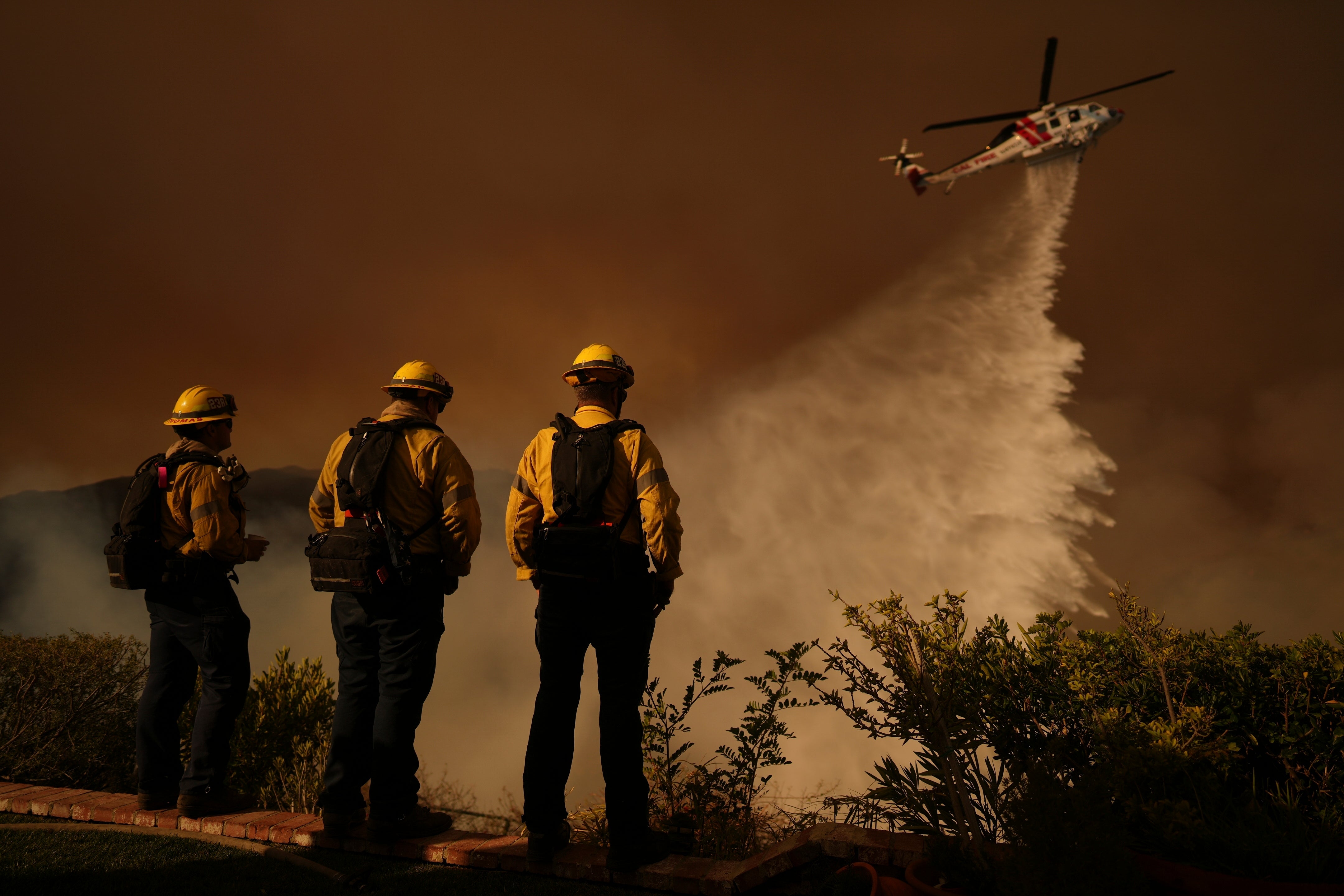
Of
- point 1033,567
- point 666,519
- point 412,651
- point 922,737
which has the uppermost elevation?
point 1033,567

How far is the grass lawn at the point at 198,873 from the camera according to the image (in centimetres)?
285

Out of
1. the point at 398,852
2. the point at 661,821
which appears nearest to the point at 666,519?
the point at 661,821

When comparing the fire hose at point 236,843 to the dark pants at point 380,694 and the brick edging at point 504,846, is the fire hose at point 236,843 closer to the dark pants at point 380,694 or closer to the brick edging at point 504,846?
the brick edging at point 504,846

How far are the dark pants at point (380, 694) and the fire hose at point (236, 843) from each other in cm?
27

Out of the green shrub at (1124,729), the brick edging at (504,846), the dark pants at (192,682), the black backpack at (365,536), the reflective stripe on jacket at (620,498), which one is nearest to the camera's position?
the green shrub at (1124,729)

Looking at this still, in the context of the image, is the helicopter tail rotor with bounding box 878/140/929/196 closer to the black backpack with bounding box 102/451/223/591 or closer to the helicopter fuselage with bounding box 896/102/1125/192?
the helicopter fuselage with bounding box 896/102/1125/192

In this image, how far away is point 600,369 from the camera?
3.53m

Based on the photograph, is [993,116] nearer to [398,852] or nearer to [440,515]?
[440,515]

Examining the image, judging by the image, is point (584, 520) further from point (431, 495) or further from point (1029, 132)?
point (1029, 132)

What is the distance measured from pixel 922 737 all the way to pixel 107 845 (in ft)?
12.0

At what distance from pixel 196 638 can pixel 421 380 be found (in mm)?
1807

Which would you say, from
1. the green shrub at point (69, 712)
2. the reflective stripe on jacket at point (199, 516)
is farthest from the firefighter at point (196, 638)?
the green shrub at point (69, 712)

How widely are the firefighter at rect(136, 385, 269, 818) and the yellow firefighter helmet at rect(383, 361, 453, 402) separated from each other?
106 centimetres

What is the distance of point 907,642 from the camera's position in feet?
10.2
